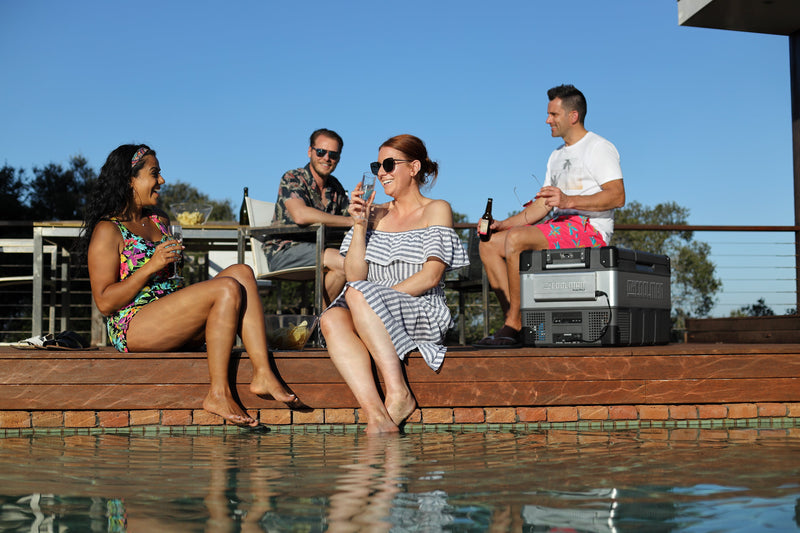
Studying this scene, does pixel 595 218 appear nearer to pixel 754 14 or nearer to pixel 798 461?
pixel 798 461

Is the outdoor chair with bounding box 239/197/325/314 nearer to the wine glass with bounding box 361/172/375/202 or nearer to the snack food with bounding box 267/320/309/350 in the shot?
the snack food with bounding box 267/320/309/350

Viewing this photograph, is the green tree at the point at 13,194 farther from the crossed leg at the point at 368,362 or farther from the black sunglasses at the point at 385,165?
the crossed leg at the point at 368,362

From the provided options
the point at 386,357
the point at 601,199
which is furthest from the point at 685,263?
the point at 386,357

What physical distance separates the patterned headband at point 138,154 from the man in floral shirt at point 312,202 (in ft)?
3.49

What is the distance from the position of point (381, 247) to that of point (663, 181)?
16.4 metres

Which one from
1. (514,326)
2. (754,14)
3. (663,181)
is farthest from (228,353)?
(663,181)

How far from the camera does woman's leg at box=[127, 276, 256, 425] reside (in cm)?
320

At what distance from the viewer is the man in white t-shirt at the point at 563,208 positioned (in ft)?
13.5

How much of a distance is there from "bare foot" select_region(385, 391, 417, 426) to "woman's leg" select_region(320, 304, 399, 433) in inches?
0.9

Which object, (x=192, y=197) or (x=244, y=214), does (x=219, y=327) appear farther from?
(x=192, y=197)

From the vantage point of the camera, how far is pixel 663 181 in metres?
18.7

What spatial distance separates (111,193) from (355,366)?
1.29 m

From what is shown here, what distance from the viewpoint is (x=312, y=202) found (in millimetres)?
4754

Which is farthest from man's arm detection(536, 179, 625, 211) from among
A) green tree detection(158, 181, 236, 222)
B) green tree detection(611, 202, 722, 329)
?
green tree detection(158, 181, 236, 222)
